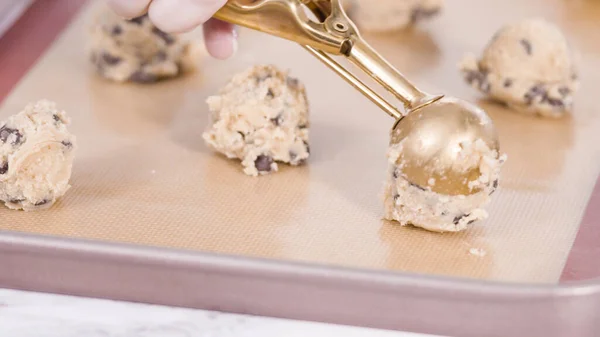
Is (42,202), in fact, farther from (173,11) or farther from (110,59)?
(110,59)

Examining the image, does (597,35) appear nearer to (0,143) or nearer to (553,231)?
(553,231)


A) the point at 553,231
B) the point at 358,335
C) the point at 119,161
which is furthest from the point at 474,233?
the point at 119,161

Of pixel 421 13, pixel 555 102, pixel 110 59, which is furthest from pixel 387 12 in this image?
pixel 110 59

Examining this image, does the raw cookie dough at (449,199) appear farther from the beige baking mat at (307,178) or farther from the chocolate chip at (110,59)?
the chocolate chip at (110,59)

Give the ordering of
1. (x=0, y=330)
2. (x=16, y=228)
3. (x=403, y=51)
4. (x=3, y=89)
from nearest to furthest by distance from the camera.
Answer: (x=0, y=330) → (x=16, y=228) → (x=3, y=89) → (x=403, y=51)

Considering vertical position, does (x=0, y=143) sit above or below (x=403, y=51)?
above

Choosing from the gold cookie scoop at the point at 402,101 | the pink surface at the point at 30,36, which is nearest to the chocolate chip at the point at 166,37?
the pink surface at the point at 30,36
